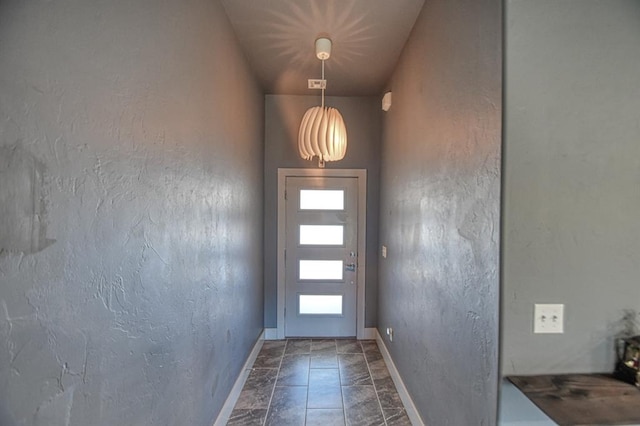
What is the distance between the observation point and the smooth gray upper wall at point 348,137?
3904 millimetres

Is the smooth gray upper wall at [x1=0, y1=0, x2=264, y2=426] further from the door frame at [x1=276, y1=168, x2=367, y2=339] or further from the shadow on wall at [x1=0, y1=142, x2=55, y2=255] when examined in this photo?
the door frame at [x1=276, y1=168, x2=367, y2=339]

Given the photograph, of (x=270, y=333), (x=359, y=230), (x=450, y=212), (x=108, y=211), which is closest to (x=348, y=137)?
(x=359, y=230)

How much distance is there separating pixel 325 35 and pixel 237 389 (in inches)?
118

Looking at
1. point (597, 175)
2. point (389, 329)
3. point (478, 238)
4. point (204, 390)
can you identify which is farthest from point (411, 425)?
point (597, 175)

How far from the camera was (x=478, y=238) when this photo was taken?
4.68ft

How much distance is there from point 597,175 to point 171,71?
186cm

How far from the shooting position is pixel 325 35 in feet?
8.22

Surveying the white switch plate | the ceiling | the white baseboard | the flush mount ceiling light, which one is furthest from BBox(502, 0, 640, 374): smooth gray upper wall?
the white baseboard

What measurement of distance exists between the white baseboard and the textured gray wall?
5.51 ft

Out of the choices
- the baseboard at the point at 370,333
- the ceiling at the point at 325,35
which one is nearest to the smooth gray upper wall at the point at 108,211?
the ceiling at the point at 325,35

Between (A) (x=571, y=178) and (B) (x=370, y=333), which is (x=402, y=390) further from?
(A) (x=571, y=178)

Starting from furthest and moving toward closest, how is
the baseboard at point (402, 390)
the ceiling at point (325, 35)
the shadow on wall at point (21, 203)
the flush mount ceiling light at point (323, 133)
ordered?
the flush mount ceiling light at point (323, 133) < the baseboard at point (402, 390) < the ceiling at point (325, 35) < the shadow on wall at point (21, 203)

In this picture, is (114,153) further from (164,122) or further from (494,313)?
(494,313)

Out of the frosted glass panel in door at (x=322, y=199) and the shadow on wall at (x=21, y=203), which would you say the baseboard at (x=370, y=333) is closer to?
the frosted glass panel in door at (x=322, y=199)
